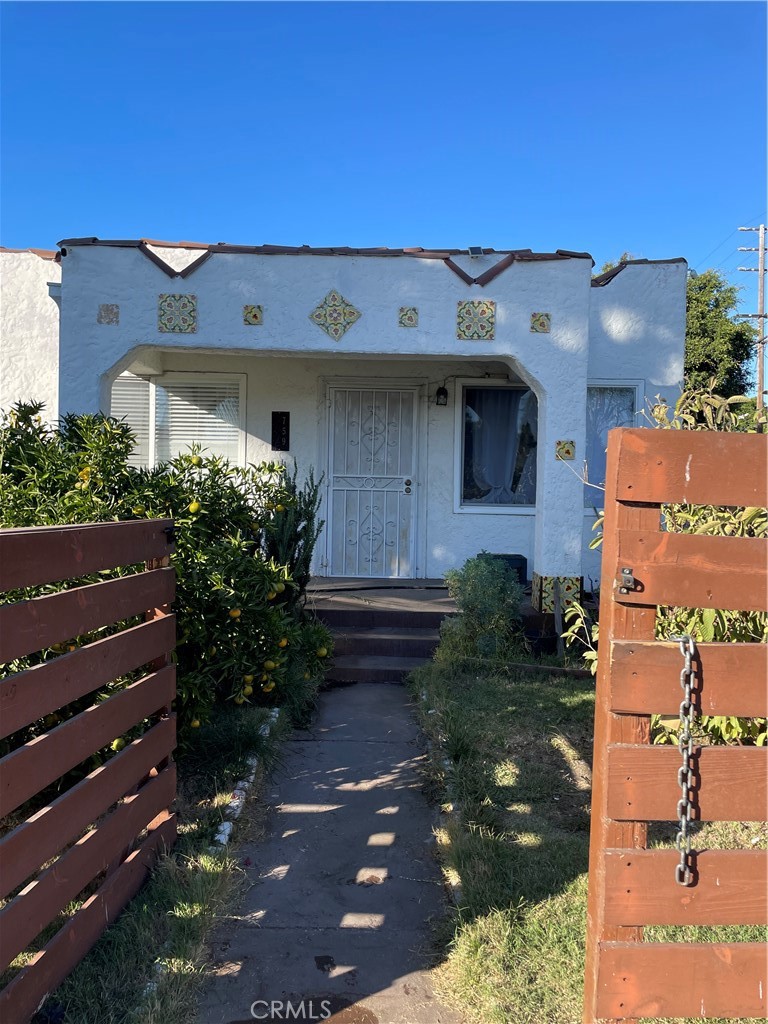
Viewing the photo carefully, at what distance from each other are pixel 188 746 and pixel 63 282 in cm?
452

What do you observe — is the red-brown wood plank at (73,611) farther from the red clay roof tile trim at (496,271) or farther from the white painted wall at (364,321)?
the red clay roof tile trim at (496,271)

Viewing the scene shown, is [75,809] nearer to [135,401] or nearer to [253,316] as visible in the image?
[253,316]

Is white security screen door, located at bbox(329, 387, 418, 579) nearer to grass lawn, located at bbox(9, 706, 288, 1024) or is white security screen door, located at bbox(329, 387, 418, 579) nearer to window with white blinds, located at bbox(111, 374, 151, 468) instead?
window with white blinds, located at bbox(111, 374, 151, 468)

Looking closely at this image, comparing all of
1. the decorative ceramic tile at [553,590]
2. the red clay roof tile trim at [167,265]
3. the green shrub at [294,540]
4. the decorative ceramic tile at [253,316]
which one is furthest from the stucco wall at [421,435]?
the green shrub at [294,540]

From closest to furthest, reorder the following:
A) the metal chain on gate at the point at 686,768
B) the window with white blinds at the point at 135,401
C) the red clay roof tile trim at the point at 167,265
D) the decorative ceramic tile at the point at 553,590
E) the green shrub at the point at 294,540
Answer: the metal chain on gate at the point at 686,768
the green shrub at the point at 294,540
the red clay roof tile trim at the point at 167,265
the decorative ceramic tile at the point at 553,590
the window with white blinds at the point at 135,401

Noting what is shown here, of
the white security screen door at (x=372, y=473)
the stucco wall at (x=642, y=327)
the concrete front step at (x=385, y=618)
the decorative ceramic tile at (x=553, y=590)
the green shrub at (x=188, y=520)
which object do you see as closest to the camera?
the green shrub at (x=188, y=520)

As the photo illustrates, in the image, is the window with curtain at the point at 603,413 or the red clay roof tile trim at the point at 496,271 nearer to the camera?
the red clay roof tile trim at the point at 496,271

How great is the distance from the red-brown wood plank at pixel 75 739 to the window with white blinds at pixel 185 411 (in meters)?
5.73

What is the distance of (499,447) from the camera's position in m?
8.91

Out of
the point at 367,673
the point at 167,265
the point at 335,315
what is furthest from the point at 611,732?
the point at 167,265

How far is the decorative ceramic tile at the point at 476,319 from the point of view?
669cm

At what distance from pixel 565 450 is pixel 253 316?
2997 millimetres

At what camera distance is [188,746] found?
410 cm

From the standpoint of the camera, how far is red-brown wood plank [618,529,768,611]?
2.01 m
